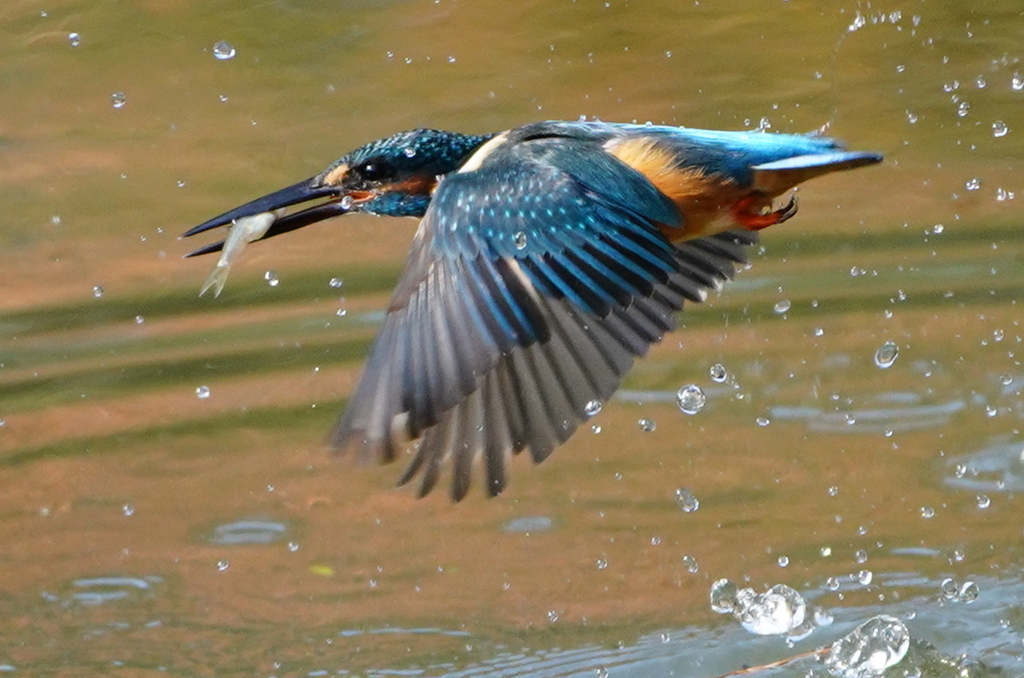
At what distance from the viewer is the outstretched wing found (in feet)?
8.09

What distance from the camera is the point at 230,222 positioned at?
10.5 ft

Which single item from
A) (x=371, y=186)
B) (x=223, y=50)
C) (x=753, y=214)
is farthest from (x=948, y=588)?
(x=223, y=50)

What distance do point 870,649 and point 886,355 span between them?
1258 millimetres

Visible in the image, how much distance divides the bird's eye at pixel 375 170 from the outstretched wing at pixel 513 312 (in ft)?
0.90

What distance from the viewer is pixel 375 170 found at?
10.3 ft

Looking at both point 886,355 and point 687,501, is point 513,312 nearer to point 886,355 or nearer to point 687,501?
point 687,501

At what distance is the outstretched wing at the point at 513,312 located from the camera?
247 cm

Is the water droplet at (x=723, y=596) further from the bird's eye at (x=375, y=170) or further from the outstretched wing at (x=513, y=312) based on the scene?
the bird's eye at (x=375, y=170)

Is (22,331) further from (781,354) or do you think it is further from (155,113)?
(781,354)

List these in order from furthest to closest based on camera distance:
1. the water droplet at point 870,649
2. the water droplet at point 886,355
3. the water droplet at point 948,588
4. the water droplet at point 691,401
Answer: the water droplet at point 886,355, the water droplet at point 691,401, the water droplet at point 948,588, the water droplet at point 870,649

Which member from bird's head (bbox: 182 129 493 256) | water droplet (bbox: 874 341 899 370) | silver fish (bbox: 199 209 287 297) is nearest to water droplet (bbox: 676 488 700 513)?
water droplet (bbox: 874 341 899 370)

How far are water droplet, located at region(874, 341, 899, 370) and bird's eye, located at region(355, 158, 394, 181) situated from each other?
150 centimetres

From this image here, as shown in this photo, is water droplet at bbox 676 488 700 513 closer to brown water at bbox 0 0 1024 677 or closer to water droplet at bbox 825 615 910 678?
brown water at bbox 0 0 1024 677

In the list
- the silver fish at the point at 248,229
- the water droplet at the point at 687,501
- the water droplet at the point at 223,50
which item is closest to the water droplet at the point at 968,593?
the water droplet at the point at 687,501
